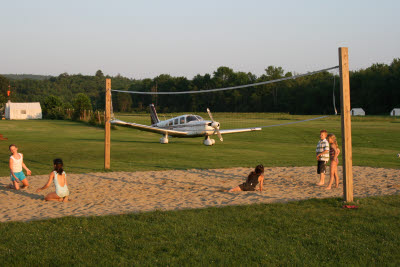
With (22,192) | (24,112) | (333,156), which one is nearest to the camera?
(22,192)

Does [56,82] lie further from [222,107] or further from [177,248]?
[177,248]

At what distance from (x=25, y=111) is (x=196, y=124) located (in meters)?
62.0

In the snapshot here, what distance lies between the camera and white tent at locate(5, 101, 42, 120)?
7938 cm

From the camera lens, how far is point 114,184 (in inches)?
469

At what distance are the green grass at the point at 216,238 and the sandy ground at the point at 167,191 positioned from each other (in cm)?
95

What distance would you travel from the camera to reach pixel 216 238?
21.4ft

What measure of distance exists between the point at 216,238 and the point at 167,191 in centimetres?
448

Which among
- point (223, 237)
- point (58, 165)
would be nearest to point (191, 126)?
point (58, 165)

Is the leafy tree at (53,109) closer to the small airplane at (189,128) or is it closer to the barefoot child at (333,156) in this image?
the small airplane at (189,128)

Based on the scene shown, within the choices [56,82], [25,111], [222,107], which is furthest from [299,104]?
[56,82]

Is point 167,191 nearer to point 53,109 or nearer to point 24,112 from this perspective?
point 53,109

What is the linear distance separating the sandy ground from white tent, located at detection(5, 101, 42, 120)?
7135 cm

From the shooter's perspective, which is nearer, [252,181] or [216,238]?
A: [216,238]

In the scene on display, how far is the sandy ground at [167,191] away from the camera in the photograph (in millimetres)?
8930
